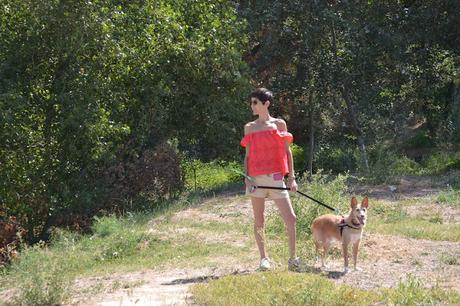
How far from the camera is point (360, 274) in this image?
747cm

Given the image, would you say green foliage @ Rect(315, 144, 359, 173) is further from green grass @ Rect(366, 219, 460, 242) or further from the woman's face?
the woman's face

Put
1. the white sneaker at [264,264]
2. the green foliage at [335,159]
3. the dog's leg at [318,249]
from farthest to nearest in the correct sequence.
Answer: the green foliage at [335,159], the dog's leg at [318,249], the white sneaker at [264,264]

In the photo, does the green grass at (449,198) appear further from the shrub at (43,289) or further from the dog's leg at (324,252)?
the shrub at (43,289)

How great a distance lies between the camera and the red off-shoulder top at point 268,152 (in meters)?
7.50

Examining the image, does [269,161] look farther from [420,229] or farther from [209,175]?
[209,175]

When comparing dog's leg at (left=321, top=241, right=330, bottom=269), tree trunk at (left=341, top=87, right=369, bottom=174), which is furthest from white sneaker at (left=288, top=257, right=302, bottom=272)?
tree trunk at (left=341, top=87, right=369, bottom=174)

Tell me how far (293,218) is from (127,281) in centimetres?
187

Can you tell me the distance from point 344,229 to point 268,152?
1.11 metres

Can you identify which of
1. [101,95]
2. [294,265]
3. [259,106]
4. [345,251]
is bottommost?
[294,265]

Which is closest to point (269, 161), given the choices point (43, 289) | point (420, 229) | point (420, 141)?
point (43, 289)

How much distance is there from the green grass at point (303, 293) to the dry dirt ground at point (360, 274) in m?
0.29

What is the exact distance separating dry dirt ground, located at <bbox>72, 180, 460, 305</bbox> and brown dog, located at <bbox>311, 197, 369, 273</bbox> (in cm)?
26

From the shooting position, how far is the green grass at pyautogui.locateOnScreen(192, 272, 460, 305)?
20.0ft

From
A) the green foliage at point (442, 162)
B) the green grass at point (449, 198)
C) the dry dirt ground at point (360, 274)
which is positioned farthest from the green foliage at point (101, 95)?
the dry dirt ground at point (360, 274)
